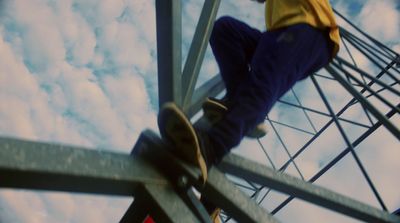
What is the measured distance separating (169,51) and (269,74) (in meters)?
0.45

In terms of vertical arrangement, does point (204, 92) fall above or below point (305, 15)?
below

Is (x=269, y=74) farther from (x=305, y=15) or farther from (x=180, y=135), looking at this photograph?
(x=180, y=135)

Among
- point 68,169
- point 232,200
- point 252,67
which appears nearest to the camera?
point 68,169

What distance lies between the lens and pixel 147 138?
1707 mm

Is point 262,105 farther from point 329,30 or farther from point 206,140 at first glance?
point 329,30

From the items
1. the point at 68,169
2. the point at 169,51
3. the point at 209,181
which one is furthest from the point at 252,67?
the point at 68,169

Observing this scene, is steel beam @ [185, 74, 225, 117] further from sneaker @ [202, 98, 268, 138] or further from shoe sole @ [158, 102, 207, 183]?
shoe sole @ [158, 102, 207, 183]

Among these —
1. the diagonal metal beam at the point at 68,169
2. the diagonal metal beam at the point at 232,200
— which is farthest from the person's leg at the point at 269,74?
the diagonal metal beam at the point at 68,169

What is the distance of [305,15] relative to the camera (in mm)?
2250

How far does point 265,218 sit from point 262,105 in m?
0.48

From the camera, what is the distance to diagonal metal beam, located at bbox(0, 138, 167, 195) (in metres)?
1.34

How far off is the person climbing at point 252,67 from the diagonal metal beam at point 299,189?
0.57 feet

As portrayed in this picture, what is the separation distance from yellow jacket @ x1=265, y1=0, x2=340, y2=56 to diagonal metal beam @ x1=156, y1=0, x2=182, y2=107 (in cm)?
58

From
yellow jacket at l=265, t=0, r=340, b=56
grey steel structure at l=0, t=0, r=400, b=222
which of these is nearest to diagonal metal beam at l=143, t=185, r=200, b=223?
grey steel structure at l=0, t=0, r=400, b=222
